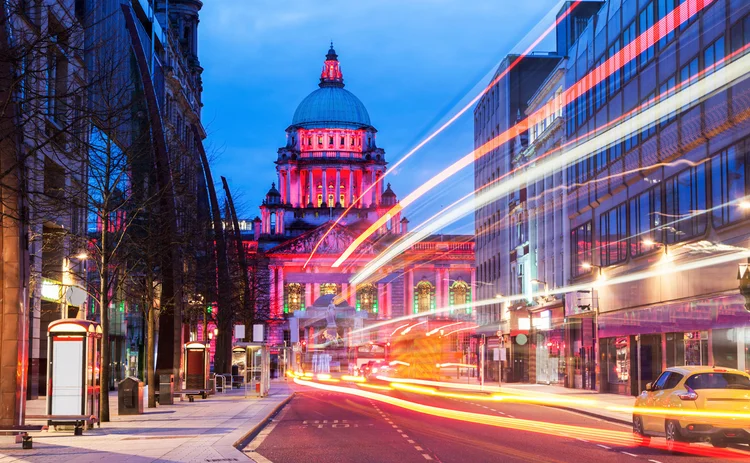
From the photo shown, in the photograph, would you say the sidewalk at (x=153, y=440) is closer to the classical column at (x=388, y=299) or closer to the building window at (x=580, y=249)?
the building window at (x=580, y=249)

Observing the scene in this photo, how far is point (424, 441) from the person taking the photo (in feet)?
77.7

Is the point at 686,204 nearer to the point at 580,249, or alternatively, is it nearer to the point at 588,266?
the point at 588,266

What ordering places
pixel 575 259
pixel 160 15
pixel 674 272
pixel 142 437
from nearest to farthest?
1. pixel 142 437
2. pixel 674 272
3. pixel 575 259
4. pixel 160 15

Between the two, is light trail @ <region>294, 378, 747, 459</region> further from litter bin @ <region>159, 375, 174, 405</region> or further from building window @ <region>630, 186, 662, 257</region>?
building window @ <region>630, 186, 662, 257</region>

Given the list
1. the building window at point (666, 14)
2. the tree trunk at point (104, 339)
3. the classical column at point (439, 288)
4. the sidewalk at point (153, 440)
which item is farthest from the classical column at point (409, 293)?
the tree trunk at point (104, 339)

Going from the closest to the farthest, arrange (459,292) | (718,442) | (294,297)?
(718,442)
(294,297)
(459,292)

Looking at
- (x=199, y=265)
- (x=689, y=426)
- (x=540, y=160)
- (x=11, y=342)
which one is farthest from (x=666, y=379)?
(x=540, y=160)

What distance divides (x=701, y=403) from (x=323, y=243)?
15997cm

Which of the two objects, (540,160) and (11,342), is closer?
(11,342)

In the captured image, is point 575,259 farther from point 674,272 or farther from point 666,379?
point 666,379

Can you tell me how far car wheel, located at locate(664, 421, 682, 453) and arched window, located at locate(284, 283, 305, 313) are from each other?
161274 mm

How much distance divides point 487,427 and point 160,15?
6411 cm

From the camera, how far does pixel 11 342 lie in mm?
23844

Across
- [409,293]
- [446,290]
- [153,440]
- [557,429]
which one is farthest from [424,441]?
[446,290]
